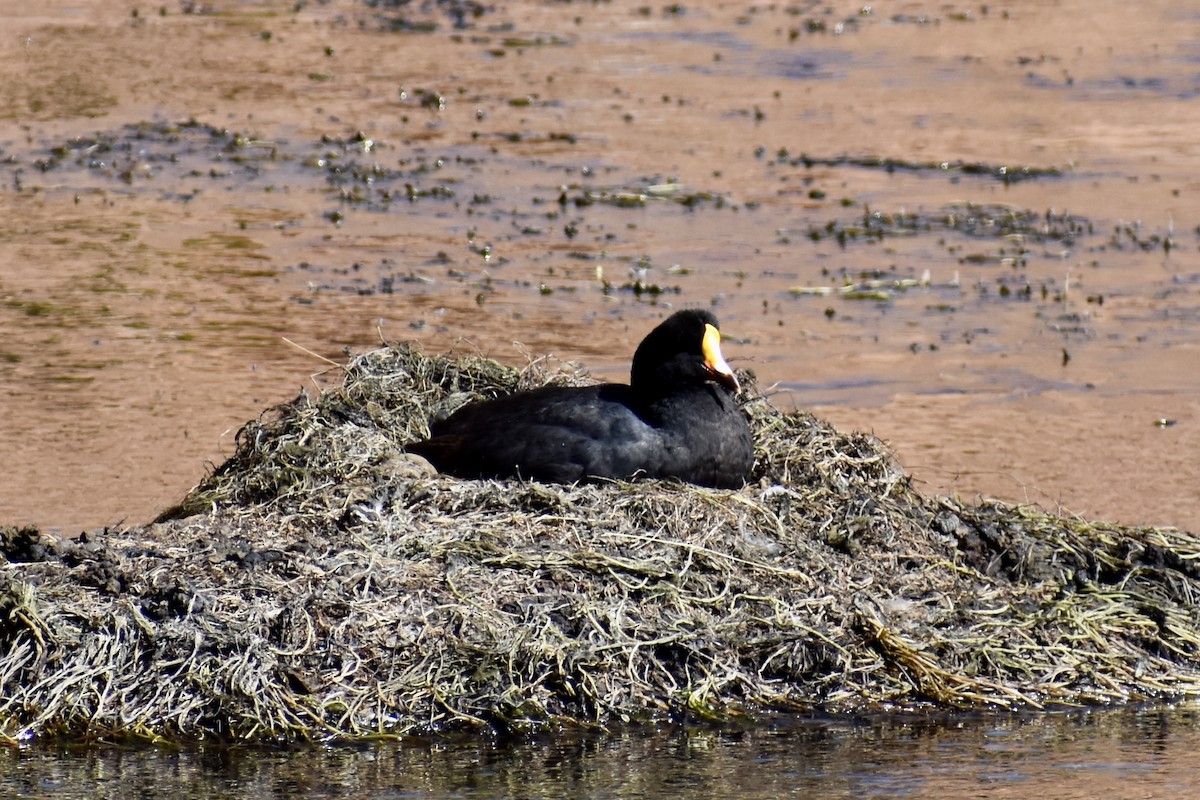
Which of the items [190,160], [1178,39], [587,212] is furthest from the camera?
[1178,39]

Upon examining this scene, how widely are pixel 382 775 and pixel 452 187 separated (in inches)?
372

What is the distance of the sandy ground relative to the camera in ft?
32.6

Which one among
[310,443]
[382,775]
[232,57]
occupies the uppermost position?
[232,57]

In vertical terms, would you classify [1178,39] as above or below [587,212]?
above

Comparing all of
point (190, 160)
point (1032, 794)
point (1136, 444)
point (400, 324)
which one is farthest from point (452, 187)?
point (1032, 794)

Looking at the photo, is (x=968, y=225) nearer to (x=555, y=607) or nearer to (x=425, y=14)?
(x=555, y=607)

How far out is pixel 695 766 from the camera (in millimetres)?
5918

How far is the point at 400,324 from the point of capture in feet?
37.4

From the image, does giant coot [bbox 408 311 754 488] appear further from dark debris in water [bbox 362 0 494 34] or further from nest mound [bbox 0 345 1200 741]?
dark debris in water [bbox 362 0 494 34]

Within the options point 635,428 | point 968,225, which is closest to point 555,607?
point 635,428

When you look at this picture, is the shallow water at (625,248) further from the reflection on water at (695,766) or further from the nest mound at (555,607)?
the nest mound at (555,607)

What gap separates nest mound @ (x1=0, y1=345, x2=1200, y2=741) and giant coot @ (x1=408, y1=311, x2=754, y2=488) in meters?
0.17

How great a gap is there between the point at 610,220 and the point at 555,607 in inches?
297

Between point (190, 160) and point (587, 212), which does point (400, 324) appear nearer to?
point (587, 212)
